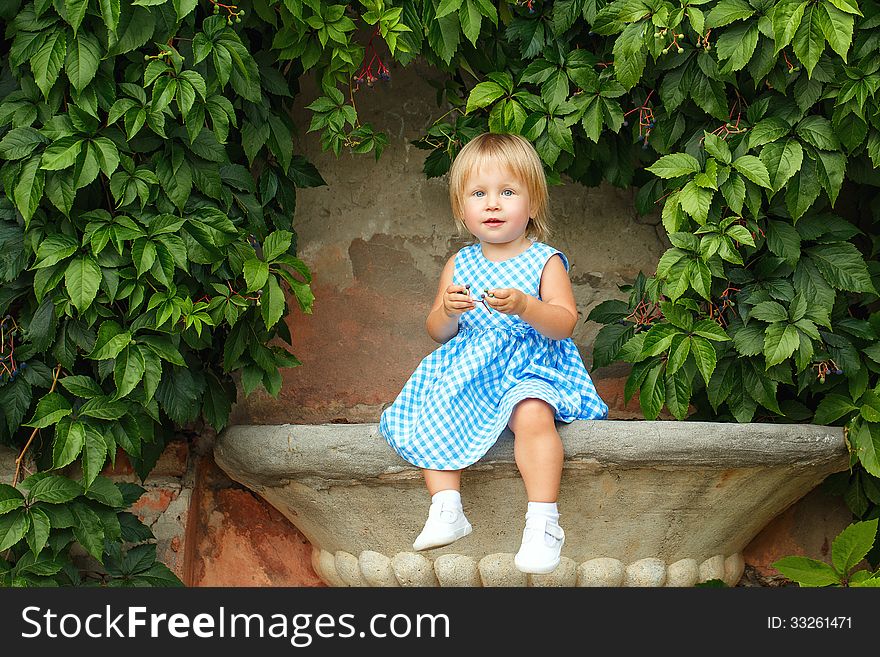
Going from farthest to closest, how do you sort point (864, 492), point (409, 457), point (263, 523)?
1. point (263, 523)
2. point (864, 492)
3. point (409, 457)

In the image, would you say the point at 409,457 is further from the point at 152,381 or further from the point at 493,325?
the point at 152,381

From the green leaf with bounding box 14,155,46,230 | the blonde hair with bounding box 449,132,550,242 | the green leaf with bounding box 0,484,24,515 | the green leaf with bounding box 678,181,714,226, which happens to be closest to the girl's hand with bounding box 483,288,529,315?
the blonde hair with bounding box 449,132,550,242

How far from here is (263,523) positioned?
2.61 metres

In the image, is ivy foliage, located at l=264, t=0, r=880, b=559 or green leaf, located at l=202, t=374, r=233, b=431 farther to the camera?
green leaf, located at l=202, t=374, r=233, b=431

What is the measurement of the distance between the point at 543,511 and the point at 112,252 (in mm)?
942

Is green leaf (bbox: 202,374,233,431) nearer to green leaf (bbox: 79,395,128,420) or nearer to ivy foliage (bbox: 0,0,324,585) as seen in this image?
ivy foliage (bbox: 0,0,324,585)

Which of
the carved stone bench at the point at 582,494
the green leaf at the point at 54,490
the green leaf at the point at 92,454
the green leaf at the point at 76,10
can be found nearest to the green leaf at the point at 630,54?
the carved stone bench at the point at 582,494

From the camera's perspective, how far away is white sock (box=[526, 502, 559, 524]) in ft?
6.63

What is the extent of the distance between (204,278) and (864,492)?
56.5 inches

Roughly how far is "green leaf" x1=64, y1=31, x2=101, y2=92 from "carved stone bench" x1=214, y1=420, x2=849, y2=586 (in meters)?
0.74

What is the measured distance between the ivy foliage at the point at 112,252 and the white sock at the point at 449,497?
1.57 ft

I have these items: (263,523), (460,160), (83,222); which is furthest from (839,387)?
(83,222)

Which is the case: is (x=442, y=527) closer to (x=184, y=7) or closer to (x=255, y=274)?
(x=255, y=274)

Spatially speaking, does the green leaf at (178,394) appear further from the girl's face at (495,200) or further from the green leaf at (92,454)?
the girl's face at (495,200)
